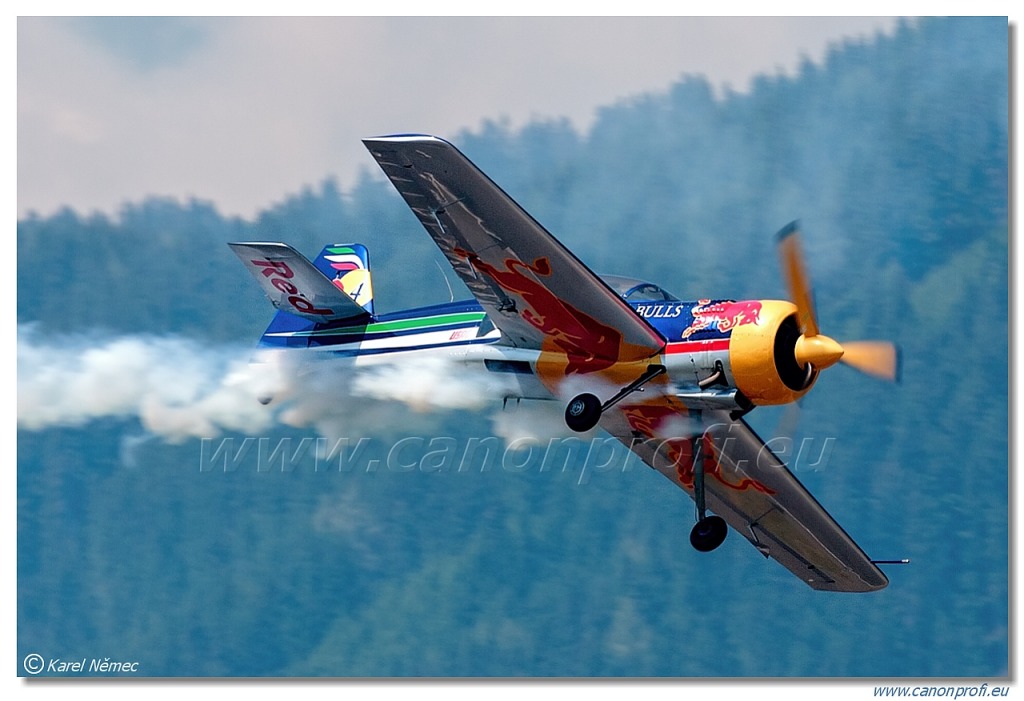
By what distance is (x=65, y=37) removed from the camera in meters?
25.2

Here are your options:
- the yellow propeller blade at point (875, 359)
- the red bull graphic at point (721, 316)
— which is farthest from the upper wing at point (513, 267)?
the yellow propeller blade at point (875, 359)

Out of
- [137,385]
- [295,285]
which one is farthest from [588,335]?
[137,385]

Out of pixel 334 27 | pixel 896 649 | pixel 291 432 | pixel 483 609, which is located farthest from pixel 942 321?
pixel 291 432

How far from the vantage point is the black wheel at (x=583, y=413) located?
1336 cm

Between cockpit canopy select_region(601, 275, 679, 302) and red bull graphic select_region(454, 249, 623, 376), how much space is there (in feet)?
1.61

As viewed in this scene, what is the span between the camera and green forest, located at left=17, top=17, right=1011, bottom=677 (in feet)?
73.1

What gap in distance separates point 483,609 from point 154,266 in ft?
33.2

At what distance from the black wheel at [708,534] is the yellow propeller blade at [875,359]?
1986 millimetres

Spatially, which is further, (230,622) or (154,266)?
(154,266)

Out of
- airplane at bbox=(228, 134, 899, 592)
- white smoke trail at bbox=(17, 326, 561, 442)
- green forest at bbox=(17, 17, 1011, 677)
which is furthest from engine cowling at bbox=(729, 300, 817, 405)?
green forest at bbox=(17, 17, 1011, 677)

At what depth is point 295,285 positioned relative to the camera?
1554 cm

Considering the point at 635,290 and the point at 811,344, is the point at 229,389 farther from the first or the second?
the point at 811,344

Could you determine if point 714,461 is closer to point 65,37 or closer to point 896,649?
point 896,649

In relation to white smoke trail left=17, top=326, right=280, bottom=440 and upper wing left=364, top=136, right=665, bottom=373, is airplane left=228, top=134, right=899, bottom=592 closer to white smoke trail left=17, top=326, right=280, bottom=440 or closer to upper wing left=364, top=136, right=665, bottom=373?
upper wing left=364, top=136, right=665, bottom=373
